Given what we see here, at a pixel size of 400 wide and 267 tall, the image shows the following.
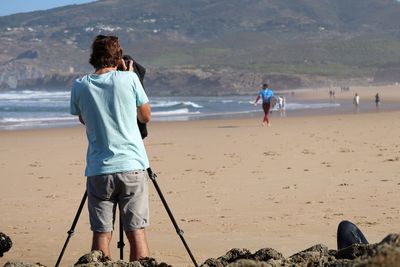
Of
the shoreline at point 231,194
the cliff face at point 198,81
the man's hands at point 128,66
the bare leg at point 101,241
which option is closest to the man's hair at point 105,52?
the man's hands at point 128,66

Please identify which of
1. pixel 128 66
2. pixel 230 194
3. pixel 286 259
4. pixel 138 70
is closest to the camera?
pixel 286 259

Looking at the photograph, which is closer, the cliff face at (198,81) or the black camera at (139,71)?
the black camera at (139,71)

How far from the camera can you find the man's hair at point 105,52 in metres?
5.53

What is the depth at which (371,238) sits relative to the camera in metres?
7.66

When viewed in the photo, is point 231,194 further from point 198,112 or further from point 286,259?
point 198,112

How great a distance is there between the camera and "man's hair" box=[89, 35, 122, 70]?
218 inches

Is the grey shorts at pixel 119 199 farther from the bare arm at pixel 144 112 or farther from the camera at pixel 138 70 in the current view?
the camera at pixel 138 70

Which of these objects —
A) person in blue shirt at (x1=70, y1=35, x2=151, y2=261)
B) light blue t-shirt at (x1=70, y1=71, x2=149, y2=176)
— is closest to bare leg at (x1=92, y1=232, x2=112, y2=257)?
person in blue shirt at (x1=70, y1=35, x2=151, y2=261)

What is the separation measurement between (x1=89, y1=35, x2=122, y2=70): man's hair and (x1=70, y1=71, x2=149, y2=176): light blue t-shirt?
90mm

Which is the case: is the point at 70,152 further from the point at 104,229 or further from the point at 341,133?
the point at 104,229

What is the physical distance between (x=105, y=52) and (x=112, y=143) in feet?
1.76

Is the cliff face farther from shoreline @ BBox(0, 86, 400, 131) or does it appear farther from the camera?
the camera

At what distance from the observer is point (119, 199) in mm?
5602

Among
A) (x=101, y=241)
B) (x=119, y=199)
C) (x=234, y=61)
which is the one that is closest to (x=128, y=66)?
(x=119, y=199)
